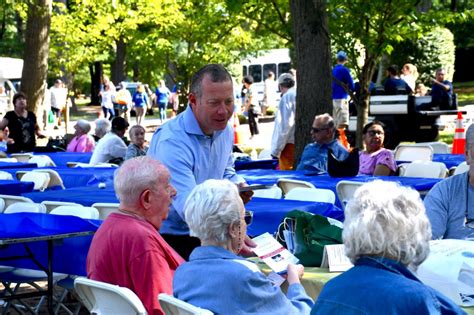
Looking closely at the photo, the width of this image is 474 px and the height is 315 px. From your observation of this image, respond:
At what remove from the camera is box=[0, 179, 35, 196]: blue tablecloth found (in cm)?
996

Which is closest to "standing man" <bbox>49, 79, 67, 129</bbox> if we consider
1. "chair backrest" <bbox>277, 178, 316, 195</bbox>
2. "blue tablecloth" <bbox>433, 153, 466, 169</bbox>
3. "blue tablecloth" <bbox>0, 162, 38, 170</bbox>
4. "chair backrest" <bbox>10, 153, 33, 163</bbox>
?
"chair backrest" <bbox>10, 153, 33, 163</bbox>

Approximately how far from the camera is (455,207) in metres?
5.61

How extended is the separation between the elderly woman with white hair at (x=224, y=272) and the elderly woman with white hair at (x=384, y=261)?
792 millimetres

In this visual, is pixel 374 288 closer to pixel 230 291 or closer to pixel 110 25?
pixel 230 291

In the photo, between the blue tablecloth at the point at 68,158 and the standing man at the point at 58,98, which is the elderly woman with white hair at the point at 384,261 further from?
the standing man at the point at 58,98

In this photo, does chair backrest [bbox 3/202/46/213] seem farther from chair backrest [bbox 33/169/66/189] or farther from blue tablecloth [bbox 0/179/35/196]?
chair backrest [bbox 33/169/66/189]

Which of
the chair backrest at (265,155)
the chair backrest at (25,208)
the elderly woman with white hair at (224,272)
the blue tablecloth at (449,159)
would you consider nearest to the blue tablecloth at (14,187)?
the chair backrest at (25,208)

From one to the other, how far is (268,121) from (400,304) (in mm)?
30487

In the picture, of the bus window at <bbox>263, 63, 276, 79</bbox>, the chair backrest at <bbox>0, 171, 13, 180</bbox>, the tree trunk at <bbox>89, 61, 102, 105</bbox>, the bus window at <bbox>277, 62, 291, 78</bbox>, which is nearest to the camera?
the chair backrest at <bbox>0, 171, 13, 180</bbox>

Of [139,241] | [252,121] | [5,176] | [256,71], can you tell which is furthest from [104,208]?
[256,71]

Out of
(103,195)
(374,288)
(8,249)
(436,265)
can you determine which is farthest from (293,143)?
(374,288)

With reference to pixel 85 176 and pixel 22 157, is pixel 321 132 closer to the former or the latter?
pixel 85 176

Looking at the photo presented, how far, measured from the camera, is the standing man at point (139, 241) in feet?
15.8

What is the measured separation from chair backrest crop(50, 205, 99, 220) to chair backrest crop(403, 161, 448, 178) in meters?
3.88
